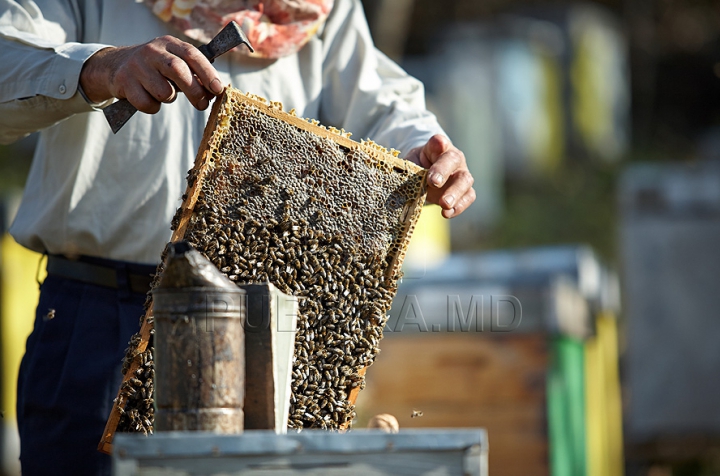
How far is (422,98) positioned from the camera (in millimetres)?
2891

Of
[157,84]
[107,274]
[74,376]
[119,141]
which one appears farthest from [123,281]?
[157,84]

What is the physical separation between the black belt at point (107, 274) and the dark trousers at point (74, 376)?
0.7 inches

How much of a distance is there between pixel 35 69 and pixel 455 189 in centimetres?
111

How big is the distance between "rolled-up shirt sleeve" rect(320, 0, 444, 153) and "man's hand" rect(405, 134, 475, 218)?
0.33m

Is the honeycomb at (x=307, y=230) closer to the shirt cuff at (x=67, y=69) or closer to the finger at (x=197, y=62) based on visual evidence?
the finger at (x=197, y=62)

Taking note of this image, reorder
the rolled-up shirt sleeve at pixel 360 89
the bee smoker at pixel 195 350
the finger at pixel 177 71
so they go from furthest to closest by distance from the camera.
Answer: the rolled-up shirt sleeve at pixel 360 89 → the finger at pixel 177 71 → the bee smoker at pixel 195 350

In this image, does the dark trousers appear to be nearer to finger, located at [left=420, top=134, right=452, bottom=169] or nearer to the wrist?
the wrist

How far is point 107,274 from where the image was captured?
8.25 feet

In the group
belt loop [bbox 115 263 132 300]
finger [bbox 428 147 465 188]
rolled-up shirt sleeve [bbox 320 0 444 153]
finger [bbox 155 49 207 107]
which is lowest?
belt loop [bbox 115 263 132 300]

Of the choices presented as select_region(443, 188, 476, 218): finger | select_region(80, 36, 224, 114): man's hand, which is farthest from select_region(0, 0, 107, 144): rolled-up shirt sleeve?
select_region(443, 188, 476, 218): finger

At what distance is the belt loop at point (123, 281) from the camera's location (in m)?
2.49

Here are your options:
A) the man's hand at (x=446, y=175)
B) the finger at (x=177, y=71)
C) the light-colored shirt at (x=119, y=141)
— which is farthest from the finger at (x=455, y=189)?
the finger at (x=177, y=71)

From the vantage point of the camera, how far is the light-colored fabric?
2469 millimetres

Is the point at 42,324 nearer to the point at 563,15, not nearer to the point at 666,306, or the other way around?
the point at 666,306
